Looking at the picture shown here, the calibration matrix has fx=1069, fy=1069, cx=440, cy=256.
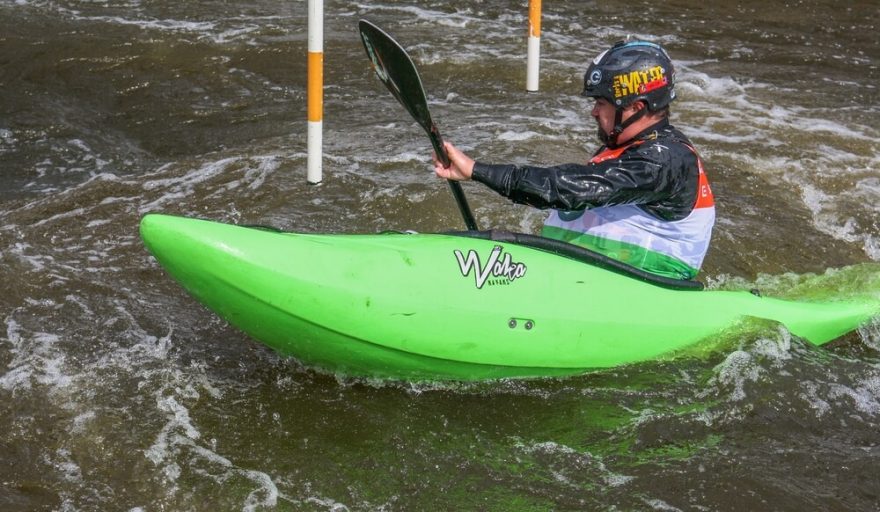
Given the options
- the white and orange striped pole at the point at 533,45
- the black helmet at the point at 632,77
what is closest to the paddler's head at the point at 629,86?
the black helmet at the point at 632,77

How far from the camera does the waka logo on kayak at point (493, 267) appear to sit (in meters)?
3.80

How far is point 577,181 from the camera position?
3812 millimetres

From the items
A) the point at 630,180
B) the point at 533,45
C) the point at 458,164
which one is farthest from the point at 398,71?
the point at 533,45

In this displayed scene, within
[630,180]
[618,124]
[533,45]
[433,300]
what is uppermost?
[618,124]

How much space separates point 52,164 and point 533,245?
394 cm

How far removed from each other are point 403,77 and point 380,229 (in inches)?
53.4

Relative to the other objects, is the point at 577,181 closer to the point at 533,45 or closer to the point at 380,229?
the point at 380,229

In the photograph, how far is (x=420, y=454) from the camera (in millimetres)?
3615

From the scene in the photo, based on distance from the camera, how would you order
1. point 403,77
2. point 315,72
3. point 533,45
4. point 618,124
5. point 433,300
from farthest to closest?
point 533,45, point 315,72, point 403,77, point 618,124, point 433,300

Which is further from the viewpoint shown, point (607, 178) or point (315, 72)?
point (315, 72)

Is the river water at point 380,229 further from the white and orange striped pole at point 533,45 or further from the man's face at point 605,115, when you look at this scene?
the man's face at point 605,115

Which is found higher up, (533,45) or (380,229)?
(533,45)

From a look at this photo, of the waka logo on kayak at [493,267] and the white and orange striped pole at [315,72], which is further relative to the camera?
the white and orange striped pole at [315,72]

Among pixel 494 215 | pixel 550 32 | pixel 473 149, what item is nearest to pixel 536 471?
pixel 494 215
